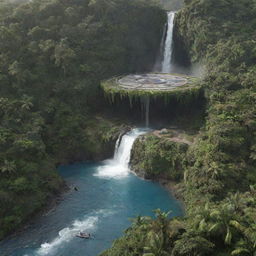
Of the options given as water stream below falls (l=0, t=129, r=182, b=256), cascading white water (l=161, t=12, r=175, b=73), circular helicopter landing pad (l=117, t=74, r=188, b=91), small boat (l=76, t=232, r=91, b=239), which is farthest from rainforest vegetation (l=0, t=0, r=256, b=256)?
small boat (l=76, t=232, r=91, b=239)

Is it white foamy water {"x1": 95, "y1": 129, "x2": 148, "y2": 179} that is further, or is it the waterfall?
the waterfall

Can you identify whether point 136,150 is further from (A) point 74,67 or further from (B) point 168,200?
(A) point 74,67

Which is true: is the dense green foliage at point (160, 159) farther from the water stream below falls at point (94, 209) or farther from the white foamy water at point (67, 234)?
the white foamy water at point (67, 234)

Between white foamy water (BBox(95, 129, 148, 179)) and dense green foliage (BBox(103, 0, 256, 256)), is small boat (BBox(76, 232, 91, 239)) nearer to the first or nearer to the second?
dense green foliage (BBox(103, 0, 256, 256))

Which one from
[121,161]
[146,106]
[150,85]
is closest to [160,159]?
[121,161]

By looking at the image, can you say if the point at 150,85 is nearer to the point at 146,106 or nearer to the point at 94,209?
the point at 146,106

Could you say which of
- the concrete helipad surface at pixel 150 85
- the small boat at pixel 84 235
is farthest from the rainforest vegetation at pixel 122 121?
the small boat at pixel 84 235
